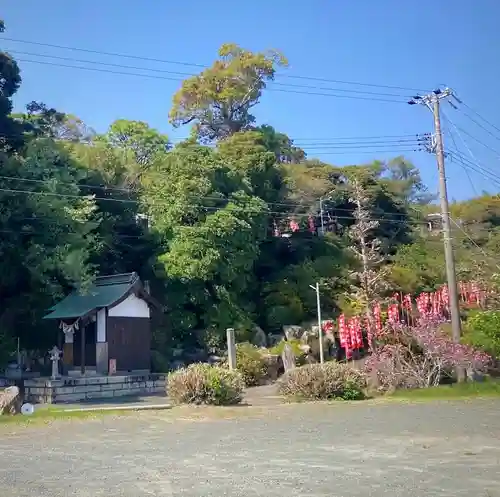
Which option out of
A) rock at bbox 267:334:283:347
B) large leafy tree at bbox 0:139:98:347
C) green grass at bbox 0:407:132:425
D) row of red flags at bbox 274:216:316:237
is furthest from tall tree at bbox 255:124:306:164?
green grass at bbox 0:407:132:425

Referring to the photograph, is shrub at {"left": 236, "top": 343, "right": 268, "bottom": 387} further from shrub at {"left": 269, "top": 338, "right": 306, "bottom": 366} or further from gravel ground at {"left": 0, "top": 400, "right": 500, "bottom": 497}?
gravel ground at {"left": 0, "top": 400, "right": 500, "bottom": 497}

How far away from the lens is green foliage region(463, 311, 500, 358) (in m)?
21.1

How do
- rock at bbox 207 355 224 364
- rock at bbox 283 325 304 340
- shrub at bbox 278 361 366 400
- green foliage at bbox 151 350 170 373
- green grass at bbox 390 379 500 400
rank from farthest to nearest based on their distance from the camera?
rock at bbox 283 325 304 340
rock at bbox 207 355 224 364
green foliage at bbox 151 350 170 373
green grass at bbox 390 379 500 400
shrub at bbox 278 361 366 400

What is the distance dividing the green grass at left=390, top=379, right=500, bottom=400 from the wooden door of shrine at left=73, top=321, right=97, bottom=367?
40.4 feet

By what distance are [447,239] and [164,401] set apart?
11760 mm

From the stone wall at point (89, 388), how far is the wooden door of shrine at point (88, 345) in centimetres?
259

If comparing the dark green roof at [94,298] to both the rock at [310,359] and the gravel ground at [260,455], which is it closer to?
the rock at [310,359]

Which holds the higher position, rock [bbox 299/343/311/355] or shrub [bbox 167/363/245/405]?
rock [bbox 299/343/311/355]

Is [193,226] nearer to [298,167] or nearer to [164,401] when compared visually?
[164,401]

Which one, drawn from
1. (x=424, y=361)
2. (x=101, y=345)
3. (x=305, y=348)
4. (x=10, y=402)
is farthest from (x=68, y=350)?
(x=424, y=361)

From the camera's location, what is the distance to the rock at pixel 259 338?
30.2 m

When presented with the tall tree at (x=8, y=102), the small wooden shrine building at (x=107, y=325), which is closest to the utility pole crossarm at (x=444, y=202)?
the small wooden shrine building at (x=107, y=325)

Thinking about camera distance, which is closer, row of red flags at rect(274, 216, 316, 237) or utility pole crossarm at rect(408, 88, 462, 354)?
utility pole crossarm at rect(408, 88, 462, 354)

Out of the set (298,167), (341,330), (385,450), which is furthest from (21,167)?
(385,450)
